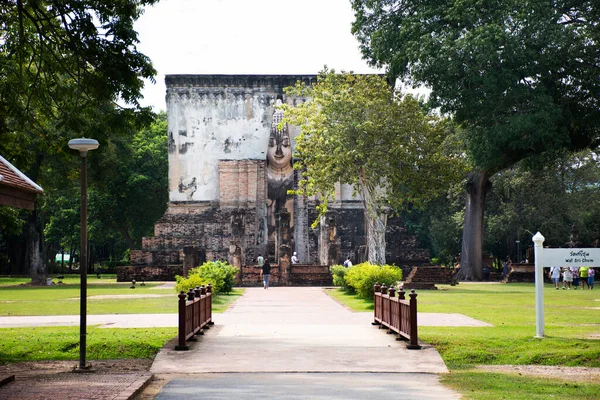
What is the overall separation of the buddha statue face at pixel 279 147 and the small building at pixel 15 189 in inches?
1511

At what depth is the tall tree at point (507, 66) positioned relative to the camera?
29797mm

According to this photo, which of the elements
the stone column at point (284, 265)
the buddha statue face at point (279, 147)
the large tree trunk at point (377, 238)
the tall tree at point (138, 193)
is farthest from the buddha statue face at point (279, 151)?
the large tree trunk at point (377, 238)

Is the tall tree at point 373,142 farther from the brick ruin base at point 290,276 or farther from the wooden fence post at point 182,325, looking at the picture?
the wooden fence post at point 182,325

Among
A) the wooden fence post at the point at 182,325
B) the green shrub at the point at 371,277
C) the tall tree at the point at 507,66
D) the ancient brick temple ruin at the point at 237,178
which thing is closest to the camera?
the wooden fence post at the point at 182,325

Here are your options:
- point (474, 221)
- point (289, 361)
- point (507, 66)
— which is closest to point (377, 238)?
point (474, 221)

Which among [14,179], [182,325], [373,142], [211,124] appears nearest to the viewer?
[14,179]

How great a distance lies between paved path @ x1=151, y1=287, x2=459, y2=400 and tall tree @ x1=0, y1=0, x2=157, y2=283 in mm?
4212

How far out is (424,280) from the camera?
118 ft

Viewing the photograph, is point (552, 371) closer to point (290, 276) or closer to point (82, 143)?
point (82, 143)

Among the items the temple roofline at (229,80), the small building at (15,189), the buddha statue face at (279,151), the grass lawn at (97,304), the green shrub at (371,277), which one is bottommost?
the grass lawn at (97,304)

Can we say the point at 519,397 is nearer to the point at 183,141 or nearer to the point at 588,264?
the point at 588,264

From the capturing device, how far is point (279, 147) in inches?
1955

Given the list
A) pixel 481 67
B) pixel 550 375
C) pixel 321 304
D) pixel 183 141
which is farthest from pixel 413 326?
pixel 183 141

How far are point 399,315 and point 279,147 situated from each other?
118 feet
